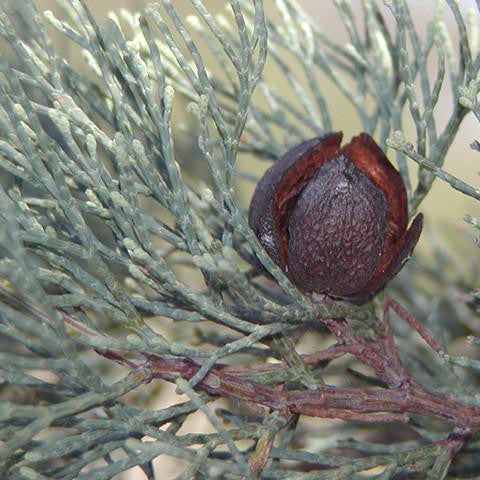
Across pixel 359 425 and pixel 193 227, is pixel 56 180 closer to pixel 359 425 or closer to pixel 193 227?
pixel 193 227

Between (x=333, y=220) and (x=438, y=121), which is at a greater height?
(x=333, y=220)

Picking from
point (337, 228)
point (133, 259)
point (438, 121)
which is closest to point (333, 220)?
point (337, 228)

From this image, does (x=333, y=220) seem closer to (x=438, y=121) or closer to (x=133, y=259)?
(x=133, y=259)

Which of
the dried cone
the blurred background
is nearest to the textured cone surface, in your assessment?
the dried cone

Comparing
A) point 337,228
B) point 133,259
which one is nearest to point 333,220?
point 337,228

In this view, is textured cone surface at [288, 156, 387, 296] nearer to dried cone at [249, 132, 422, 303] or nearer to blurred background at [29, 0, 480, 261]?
dried cone at [249, 132, 422, 303]

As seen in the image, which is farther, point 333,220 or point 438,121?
point 438,121

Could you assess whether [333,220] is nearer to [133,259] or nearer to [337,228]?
[337,228]

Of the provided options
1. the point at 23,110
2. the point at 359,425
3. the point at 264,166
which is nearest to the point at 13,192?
the point at 23,110

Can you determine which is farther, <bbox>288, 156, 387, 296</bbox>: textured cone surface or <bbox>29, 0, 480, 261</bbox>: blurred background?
<bbox>29, 0, 480, 261</bbox>: blurred background

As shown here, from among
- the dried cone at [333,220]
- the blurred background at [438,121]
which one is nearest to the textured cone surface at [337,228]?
the dried cone at [333,220]

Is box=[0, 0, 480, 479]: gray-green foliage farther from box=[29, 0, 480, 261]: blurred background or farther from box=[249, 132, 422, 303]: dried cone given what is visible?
box=[29, 0, 480, 261]: blurred background
